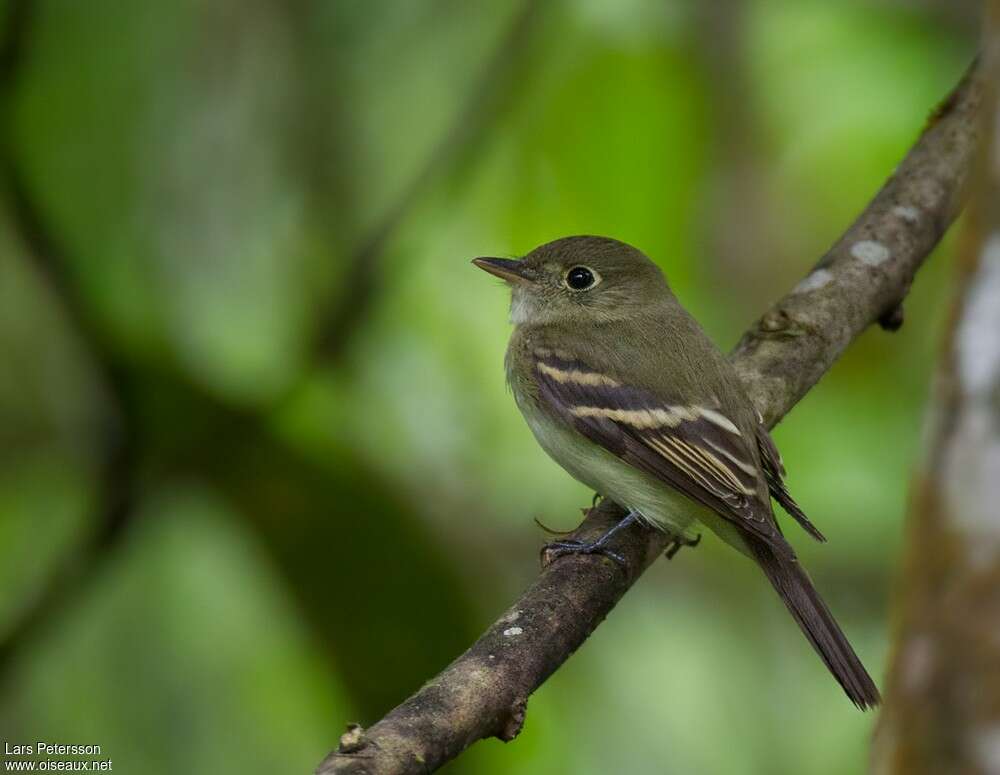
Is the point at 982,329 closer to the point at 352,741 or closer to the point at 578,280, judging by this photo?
the point at 352,741

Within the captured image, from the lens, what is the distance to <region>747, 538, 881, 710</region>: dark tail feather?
9.65 feet

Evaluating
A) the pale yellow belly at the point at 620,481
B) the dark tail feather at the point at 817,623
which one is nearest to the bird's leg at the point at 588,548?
the pale yellow belly at the point at 620,481

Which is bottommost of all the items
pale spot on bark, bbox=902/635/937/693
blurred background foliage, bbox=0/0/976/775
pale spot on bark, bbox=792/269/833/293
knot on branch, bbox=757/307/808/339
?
blurred background foliage, bbox=0/0/976/775

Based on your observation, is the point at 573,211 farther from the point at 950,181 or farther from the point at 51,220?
the point at 51,220

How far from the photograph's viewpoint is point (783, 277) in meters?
5.26

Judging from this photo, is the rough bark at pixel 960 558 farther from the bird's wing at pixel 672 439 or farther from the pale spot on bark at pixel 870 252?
the pale spot on bark at pixel 870 252

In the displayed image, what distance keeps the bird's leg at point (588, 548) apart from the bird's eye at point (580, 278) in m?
1.24

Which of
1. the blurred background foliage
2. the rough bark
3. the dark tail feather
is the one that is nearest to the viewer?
the rough bark

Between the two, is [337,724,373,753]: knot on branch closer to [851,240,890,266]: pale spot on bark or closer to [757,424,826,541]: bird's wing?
[757,424,826,541]: bird's wing

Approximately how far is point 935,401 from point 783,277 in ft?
13.3

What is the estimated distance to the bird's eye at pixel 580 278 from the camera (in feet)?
14.4

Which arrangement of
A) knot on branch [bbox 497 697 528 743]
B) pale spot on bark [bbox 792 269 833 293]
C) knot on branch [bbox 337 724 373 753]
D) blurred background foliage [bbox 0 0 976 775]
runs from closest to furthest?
1. knot on branch [bbox 337 724 373 753]
2. knot on branch [bbox 497 697 528 743]
3. pale spot on bark [bbox 792 269 833 293]
4. blurred background foliage [bbox 0 0 976 775]

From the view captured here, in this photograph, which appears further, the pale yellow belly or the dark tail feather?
the pale yellow belly

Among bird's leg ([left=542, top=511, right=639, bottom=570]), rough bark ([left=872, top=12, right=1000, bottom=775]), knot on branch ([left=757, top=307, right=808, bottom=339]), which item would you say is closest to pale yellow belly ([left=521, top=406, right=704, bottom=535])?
bird's leg ([left=542, top=511, right=639, bottom=570])
